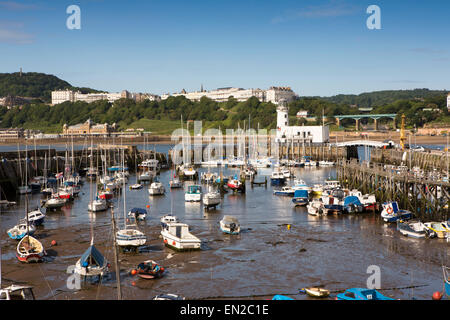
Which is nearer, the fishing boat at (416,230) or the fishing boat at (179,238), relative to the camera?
the fishing boat at (179,238)

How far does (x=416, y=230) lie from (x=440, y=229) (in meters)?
1.61

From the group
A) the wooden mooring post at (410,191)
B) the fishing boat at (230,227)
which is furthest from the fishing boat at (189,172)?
the fishing boat at (230,227)

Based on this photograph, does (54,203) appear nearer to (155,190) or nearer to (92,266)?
(155,190)

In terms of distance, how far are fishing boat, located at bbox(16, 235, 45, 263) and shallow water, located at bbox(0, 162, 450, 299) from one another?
48 centimetres

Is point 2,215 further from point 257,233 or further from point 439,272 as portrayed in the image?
point 439,272

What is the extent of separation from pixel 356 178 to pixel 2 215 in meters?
39.8

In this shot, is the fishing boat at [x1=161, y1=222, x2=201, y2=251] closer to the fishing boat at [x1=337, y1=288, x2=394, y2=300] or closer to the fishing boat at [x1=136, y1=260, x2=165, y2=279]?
the fishing boat at [x1=136, y1=260, x2=165, y2=279]

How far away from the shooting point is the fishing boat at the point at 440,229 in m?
35.7

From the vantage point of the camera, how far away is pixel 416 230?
119 ft

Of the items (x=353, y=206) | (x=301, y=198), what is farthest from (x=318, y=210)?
(x=301, y=198)

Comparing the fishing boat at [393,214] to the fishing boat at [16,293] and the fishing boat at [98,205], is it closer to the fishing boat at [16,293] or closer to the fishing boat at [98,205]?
the fishing boat at [98,205]

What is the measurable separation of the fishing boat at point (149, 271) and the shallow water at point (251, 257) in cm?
52
